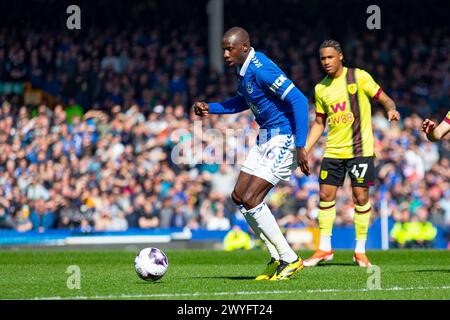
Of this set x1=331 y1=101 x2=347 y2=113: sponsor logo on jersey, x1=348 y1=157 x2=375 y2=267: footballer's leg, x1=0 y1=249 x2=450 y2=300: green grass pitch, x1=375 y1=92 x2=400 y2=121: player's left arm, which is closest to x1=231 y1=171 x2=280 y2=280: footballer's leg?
x1=0 y1=249 x2=450 y2=300: green grass pitch

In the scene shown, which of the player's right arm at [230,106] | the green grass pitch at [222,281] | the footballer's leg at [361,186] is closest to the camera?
the green grass pitch at [222,281]

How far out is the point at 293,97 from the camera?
1044cm

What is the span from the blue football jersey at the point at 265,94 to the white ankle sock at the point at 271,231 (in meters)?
0.84

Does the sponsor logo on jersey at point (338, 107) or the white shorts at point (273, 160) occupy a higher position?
the sponsor logo on jersey at point (338, 107)

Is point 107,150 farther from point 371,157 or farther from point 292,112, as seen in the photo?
point 292,112

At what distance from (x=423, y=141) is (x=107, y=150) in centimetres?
726

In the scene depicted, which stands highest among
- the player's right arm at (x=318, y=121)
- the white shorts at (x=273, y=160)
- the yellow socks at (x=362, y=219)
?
the player's right arm at (x=318, y=121)

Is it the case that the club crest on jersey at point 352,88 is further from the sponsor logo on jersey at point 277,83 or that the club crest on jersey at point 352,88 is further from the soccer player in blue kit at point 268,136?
the sponsor logo on jersey at point 277,83

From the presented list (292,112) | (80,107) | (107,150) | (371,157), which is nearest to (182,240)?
(107,150)

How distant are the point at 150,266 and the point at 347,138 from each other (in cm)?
393

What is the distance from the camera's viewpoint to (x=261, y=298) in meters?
8.46

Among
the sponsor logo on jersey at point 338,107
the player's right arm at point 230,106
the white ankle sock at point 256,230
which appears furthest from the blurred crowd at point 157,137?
the white ankle sock at point 256,230

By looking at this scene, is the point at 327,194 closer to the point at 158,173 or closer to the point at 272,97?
the point at 272,97

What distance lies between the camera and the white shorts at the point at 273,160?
418 inches
